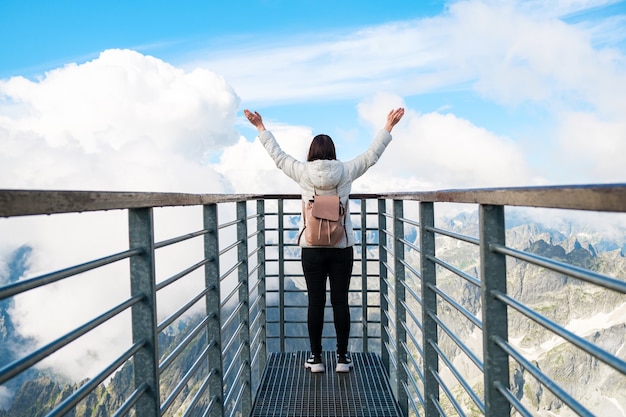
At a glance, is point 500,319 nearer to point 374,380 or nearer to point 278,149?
point 278,149

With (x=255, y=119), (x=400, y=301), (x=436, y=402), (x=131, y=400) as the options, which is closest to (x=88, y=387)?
(x=131, y=400)

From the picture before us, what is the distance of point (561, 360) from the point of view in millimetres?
164625

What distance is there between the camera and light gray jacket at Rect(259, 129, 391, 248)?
11.7 feet

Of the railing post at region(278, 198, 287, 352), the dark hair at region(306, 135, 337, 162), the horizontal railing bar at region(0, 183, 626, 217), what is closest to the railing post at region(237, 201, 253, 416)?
the dark hair at region(306, 135, 337, 162)

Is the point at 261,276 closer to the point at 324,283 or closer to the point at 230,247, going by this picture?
the point at 324,283

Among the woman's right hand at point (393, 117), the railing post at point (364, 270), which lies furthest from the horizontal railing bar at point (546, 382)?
the railing post at point (364, 270)

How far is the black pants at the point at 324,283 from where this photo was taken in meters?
3.77

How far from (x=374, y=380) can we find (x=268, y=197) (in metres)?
1.84

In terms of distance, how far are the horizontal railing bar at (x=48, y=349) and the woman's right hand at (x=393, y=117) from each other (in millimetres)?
2815

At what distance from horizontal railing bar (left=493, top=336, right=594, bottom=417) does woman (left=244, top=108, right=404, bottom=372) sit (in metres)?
2.05

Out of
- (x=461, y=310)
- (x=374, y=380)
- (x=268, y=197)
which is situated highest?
(x=268, y=197)

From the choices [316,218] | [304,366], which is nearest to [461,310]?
[316,218]

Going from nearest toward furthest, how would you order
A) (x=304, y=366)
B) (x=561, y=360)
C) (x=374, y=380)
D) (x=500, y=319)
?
1. (x=500, y=319)
2. (x=374, y=380)
3. (x=304, y=366)
4. (x=561, y=360)

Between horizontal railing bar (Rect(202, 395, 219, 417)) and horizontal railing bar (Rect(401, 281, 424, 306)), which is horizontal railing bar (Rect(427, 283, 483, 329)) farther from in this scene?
horizontal railing bar (Rect(202, 395, 219, 417))
